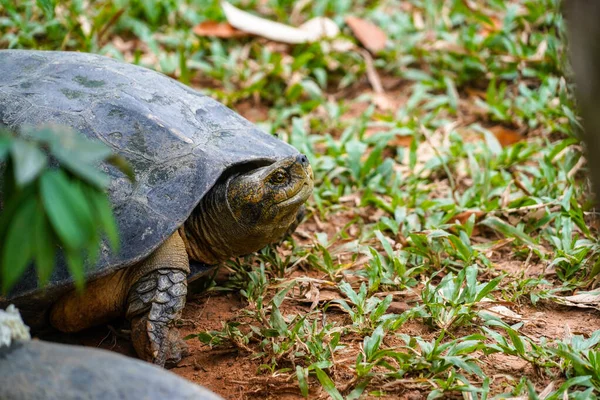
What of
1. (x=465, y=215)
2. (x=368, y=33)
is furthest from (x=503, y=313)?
(x=368, y=33)

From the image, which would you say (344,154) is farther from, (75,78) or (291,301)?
(75,78)

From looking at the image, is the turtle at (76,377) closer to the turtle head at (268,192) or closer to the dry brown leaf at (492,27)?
the turtle head at (268,192)

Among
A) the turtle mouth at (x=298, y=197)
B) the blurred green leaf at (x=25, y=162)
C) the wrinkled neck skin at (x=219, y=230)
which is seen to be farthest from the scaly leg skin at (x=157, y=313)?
the blurred green leaf at (x=25, y=162)

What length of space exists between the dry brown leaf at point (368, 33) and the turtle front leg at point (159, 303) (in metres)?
3.95

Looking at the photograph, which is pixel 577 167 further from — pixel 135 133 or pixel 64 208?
pixel 64 208

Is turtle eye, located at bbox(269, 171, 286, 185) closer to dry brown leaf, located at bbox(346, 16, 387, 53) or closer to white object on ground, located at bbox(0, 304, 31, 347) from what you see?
white object on ground, located at bbox(0, 304, 31, 347)

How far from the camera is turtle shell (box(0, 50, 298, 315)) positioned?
3113mm

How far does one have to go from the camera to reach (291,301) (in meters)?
3.67

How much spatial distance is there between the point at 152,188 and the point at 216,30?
3627 mm

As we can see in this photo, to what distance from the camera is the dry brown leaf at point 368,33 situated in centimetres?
664

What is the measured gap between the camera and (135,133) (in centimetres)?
335

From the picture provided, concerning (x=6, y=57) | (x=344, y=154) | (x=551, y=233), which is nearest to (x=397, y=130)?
(x=344, y=154)

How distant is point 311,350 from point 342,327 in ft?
0.91

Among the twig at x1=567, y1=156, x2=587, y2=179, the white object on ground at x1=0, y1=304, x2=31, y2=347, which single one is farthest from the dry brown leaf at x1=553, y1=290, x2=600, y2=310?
the white object on ground at x1=0, y1=304, x2=31, y2=347
